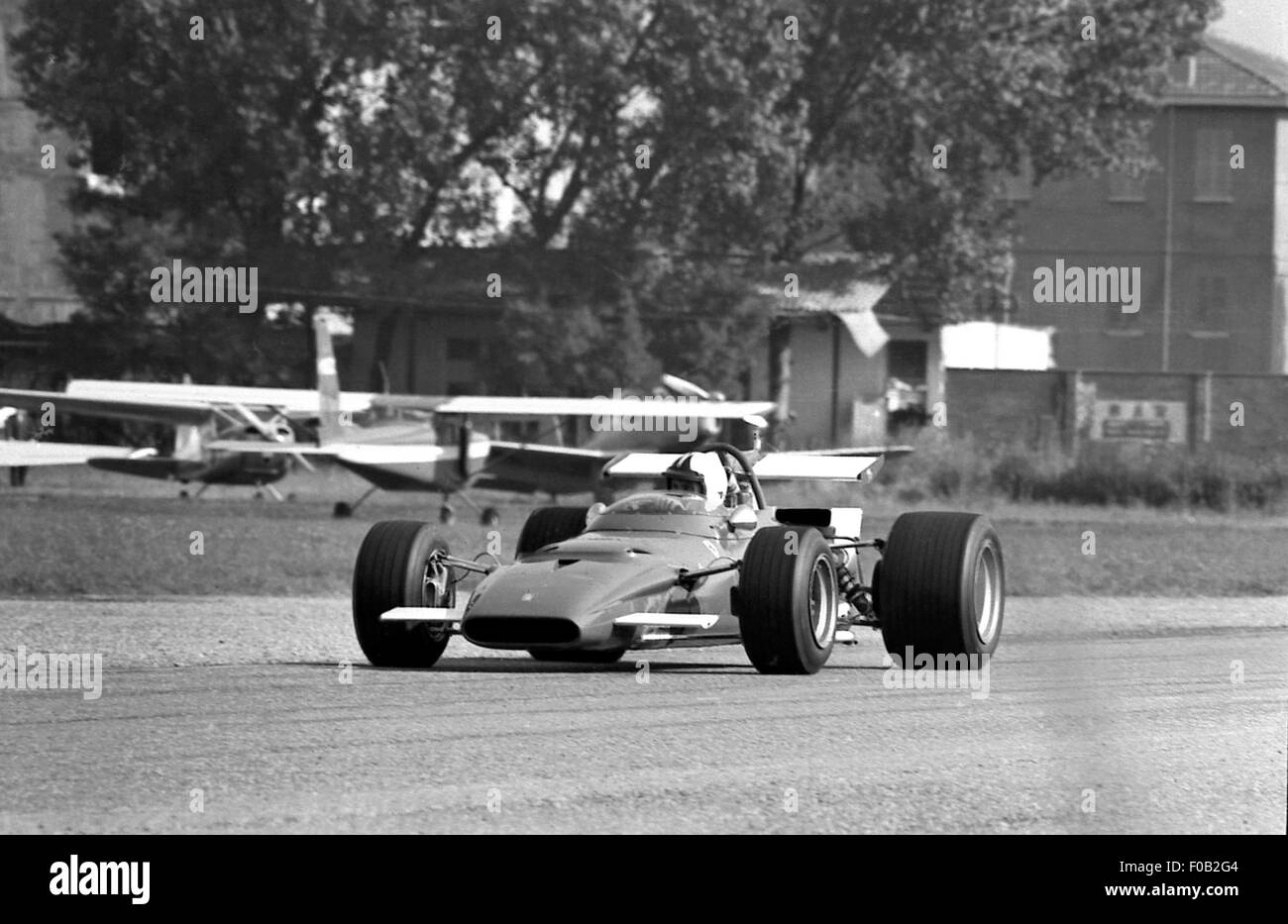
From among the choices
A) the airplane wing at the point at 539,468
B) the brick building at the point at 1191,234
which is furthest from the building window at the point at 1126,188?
the airplane wing at the point at 539,468

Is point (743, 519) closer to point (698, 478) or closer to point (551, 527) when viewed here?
point (698, 478)

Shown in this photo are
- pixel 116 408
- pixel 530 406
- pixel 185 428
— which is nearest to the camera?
pixel 530 406

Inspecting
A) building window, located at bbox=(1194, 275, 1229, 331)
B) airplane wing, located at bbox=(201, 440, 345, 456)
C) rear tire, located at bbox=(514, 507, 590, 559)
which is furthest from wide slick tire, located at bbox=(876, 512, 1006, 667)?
building window, located at bbox=(1194, 275, 1229, 331)

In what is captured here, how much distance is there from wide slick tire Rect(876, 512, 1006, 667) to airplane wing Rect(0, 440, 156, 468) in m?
27.1

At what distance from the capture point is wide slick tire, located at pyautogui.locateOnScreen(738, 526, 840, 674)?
12.0 metres

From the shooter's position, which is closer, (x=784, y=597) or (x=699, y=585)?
(x=784, y=597)

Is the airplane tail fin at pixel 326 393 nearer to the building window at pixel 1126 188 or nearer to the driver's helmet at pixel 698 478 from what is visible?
the building window at pixel 1126 188

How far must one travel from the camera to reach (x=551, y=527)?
14.6 m

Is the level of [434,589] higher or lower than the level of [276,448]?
lower

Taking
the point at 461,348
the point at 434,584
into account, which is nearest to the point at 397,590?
the point at 434,584

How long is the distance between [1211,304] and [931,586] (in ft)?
104

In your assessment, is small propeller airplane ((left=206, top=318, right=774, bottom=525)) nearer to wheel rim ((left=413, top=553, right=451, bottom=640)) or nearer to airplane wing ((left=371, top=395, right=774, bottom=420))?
airplane wing ((left=371, top=395, right=774, bottom=420))
